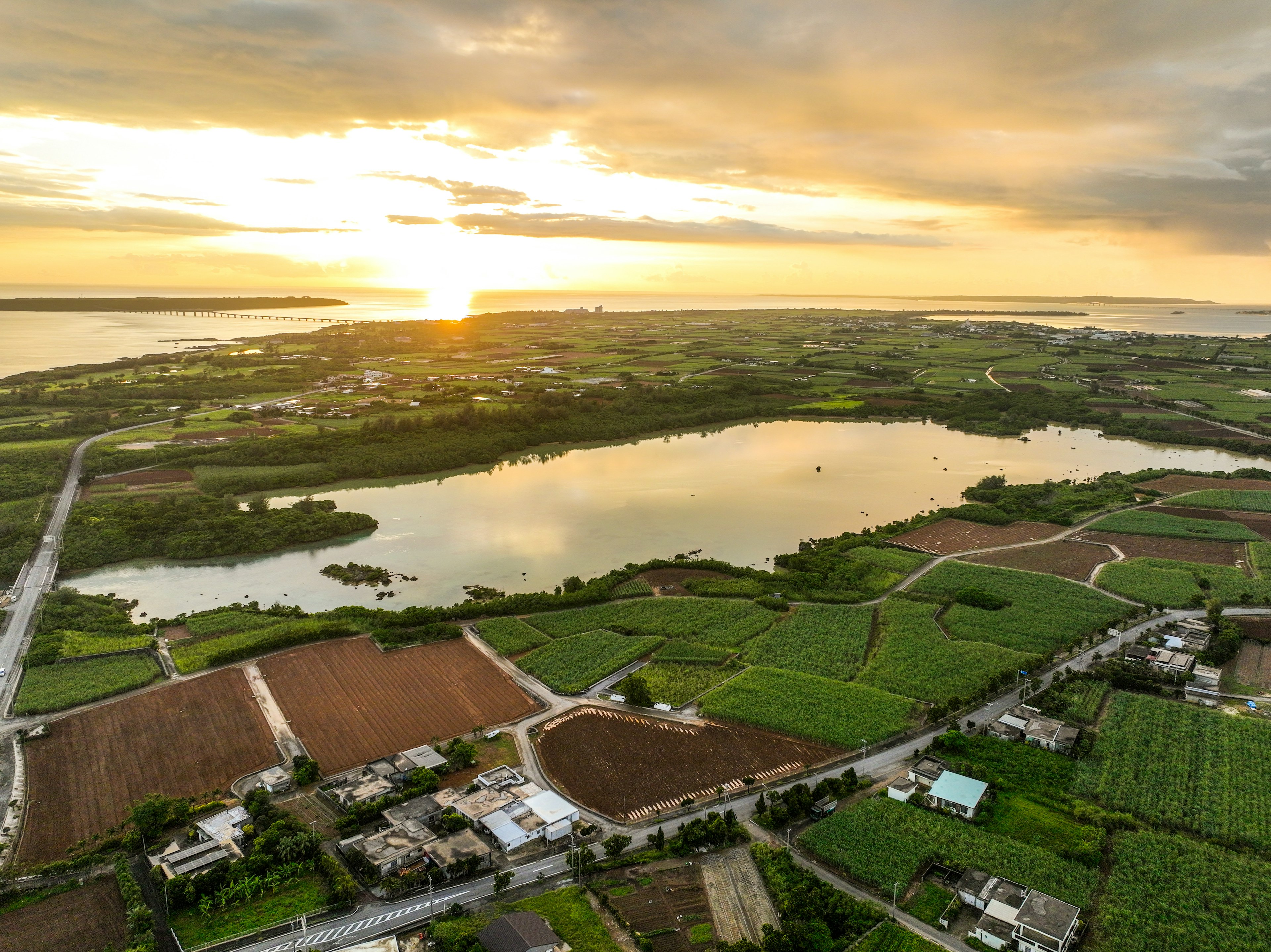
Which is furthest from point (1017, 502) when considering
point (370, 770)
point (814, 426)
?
point (370, 770)

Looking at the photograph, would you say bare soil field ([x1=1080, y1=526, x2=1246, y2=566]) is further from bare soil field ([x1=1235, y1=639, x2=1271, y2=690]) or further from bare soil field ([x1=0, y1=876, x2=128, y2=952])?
bare soil field ([x1=0, y1=876, x2=128, y2=952])

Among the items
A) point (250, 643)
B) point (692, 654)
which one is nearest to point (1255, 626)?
point (692, 654)

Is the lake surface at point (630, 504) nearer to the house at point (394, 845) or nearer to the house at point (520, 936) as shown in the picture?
the house at point (394, 845)

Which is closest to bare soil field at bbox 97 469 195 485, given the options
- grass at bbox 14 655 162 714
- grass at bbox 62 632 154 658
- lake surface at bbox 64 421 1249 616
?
lake surface at bbox 64 421 1249 616

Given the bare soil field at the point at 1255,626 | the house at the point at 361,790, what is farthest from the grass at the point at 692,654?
the bare soil field at the point at 1255,626

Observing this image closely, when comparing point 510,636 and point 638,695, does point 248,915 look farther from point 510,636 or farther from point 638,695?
point 510,636

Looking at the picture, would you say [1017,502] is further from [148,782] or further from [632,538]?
[148,782]

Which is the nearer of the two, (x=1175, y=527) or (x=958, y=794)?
(x=958, y=794)
